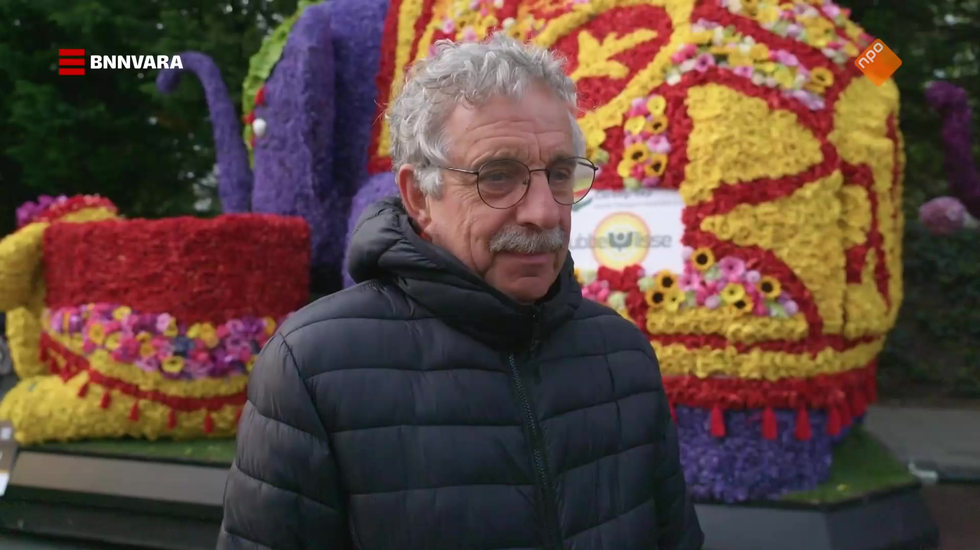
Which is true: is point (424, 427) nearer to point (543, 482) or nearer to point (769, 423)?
point (543, 482)

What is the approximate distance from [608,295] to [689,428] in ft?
1.88

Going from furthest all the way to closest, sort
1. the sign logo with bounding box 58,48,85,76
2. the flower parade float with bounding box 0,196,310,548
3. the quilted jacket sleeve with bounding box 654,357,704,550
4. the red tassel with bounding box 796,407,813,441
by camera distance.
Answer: the sign logo with bounding box 58,48,85,76 < the flower parade float with bounding box 0,196,310,548 < the red tassel with bounding box 796,407,813,441 < the quilted jacket sleeve with bounding box 654,357,704,550

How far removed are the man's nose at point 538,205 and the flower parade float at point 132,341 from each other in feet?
9.96

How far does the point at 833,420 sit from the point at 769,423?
27 centimetres

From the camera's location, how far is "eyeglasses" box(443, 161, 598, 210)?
121cm

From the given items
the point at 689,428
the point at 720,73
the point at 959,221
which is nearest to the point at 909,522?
the point at 689,428

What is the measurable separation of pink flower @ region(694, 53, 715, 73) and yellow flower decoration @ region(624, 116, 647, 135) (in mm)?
262

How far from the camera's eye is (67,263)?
13.6 ft

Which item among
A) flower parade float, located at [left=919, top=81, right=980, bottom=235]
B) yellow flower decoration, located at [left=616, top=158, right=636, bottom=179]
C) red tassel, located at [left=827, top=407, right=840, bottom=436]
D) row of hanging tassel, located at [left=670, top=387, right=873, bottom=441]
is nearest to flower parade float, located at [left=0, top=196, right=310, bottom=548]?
yellow flower decoration, located at [left=616, top=158, right=636, bottom=179]

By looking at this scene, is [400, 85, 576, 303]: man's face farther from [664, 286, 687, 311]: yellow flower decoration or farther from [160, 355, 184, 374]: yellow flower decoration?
[160, 355, 184, 374]: yellow flower decoration

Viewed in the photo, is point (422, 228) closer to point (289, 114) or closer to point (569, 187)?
point (569, 187)

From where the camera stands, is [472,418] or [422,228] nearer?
[472,418]

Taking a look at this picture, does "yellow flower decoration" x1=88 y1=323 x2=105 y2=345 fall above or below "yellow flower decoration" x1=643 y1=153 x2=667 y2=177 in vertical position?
below

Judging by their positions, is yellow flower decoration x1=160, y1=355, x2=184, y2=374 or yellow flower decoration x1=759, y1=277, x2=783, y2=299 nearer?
yellow flower decoration x1=759, y1=277, x2=783, y2=299
